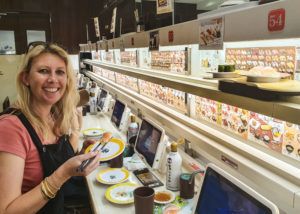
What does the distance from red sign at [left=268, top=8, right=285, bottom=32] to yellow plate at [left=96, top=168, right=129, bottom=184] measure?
1321 mm

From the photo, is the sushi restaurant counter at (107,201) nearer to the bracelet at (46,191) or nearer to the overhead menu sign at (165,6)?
the bracelet at (46,191)

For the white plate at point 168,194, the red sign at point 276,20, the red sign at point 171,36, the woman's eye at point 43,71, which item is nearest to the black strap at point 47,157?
the woman's eye at point 43,71

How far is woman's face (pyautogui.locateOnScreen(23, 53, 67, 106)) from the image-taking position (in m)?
1.62

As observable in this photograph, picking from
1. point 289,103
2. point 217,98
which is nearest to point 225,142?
point 217,98

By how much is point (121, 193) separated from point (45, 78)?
0.82 m

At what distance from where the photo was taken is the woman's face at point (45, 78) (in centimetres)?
162

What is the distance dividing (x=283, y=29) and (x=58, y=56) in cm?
127

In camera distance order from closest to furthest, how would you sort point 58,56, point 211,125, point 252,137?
point 252,137
point 58,56
point 211,125

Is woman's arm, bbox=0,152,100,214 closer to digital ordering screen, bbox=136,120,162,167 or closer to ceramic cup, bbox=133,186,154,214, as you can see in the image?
ceramic cup, bbox=133,186,154,214

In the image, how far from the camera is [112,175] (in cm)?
196

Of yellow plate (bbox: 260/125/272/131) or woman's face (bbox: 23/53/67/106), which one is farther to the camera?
woman's face (bbox: 23/53/67/106)

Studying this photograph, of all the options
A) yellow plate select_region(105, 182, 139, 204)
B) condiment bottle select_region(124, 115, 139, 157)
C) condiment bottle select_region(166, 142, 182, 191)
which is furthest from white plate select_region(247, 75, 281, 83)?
condiment bottle select_region(124, 115, 139, 157)

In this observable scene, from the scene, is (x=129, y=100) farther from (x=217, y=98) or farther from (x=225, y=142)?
(x=217, y=98)

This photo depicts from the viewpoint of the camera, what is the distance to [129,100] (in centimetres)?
351
